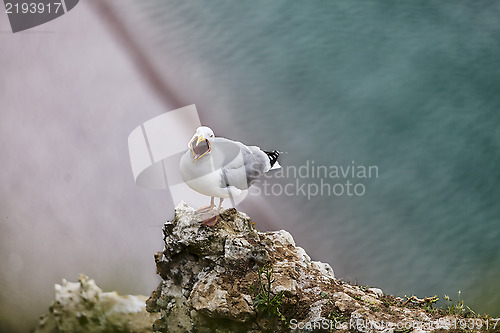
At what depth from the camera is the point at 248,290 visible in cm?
105

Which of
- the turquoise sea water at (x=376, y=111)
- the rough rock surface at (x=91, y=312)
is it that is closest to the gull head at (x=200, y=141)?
the turquoise sea water at (x=376, y=111)

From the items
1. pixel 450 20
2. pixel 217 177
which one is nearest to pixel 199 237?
pixel 217 177

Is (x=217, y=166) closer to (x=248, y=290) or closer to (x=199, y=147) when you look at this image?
(x=199, y=147)

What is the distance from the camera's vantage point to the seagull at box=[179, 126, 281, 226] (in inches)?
41.6

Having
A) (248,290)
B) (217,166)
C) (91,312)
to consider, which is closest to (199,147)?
(217,166)

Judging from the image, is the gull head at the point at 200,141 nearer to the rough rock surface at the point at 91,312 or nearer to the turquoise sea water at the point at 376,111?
the turquoise sea water at the point at 376,111

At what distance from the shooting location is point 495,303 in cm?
136

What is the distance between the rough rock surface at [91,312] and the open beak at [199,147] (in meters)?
0.46

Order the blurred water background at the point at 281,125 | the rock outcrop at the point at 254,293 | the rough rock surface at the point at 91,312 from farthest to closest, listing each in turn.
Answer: the blurred water background at the point at 281,125
the rough rock surface at the point at 91,312
the rock outcrop at the point at 254,293

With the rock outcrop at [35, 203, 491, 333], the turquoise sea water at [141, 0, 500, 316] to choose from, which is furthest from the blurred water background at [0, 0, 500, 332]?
the rock outcrop at [35, 203, 491, 333]

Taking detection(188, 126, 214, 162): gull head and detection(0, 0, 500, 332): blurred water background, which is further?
detection(0, 0, 500, 332): blurred water background

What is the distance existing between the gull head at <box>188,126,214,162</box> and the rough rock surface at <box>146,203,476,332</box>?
130 millimetres

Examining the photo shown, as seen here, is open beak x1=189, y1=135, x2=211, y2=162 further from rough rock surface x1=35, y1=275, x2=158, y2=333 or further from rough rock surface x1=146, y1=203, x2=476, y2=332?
rough rock surface x1=35, y1=275, x2=158, y2=333

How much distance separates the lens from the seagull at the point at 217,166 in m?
1.06
